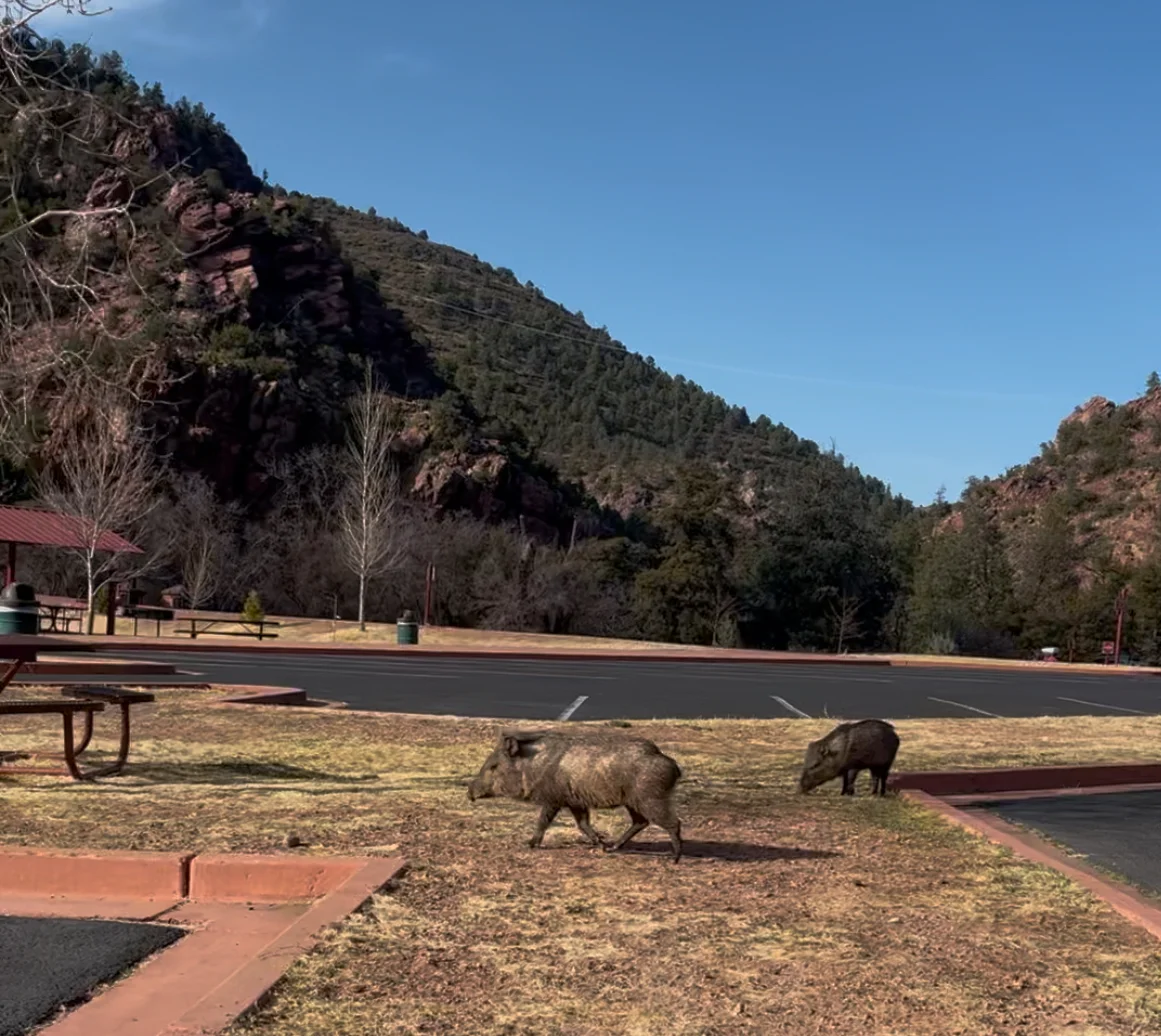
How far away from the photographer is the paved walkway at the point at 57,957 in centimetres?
408

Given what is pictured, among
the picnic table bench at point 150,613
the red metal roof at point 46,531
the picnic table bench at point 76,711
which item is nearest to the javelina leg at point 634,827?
the picnic table bench at point 76,711

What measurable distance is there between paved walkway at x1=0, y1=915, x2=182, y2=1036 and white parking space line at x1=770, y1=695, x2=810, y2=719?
38.8 feet

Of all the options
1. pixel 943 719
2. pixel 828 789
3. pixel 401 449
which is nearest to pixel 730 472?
pixel 401 449

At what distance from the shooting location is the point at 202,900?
215 inches

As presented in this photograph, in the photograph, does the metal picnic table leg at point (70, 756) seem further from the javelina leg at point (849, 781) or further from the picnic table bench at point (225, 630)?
the picnic table bench at point (225, 630)

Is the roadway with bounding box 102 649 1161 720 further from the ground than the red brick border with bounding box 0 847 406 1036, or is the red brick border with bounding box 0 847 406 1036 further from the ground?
the red brick border with bounding box 0 847 406 1036

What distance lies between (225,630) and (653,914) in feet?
105

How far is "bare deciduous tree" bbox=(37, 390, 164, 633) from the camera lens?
33.3 m

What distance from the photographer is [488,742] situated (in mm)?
11000

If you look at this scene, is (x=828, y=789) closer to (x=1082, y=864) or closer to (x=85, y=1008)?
(x=1082, y=864)

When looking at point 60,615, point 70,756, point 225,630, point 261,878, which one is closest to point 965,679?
point 225,630

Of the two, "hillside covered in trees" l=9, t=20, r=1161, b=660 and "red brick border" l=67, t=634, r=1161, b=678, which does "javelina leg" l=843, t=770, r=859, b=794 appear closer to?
"red brick border" l=67, t=634, r=1161, b=678

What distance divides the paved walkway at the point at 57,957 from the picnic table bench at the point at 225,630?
26.5 m

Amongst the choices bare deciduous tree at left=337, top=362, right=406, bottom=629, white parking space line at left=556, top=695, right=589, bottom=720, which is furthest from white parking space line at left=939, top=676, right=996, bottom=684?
bare deciduous tree at left=337, top=362, right=406, bottom=629
